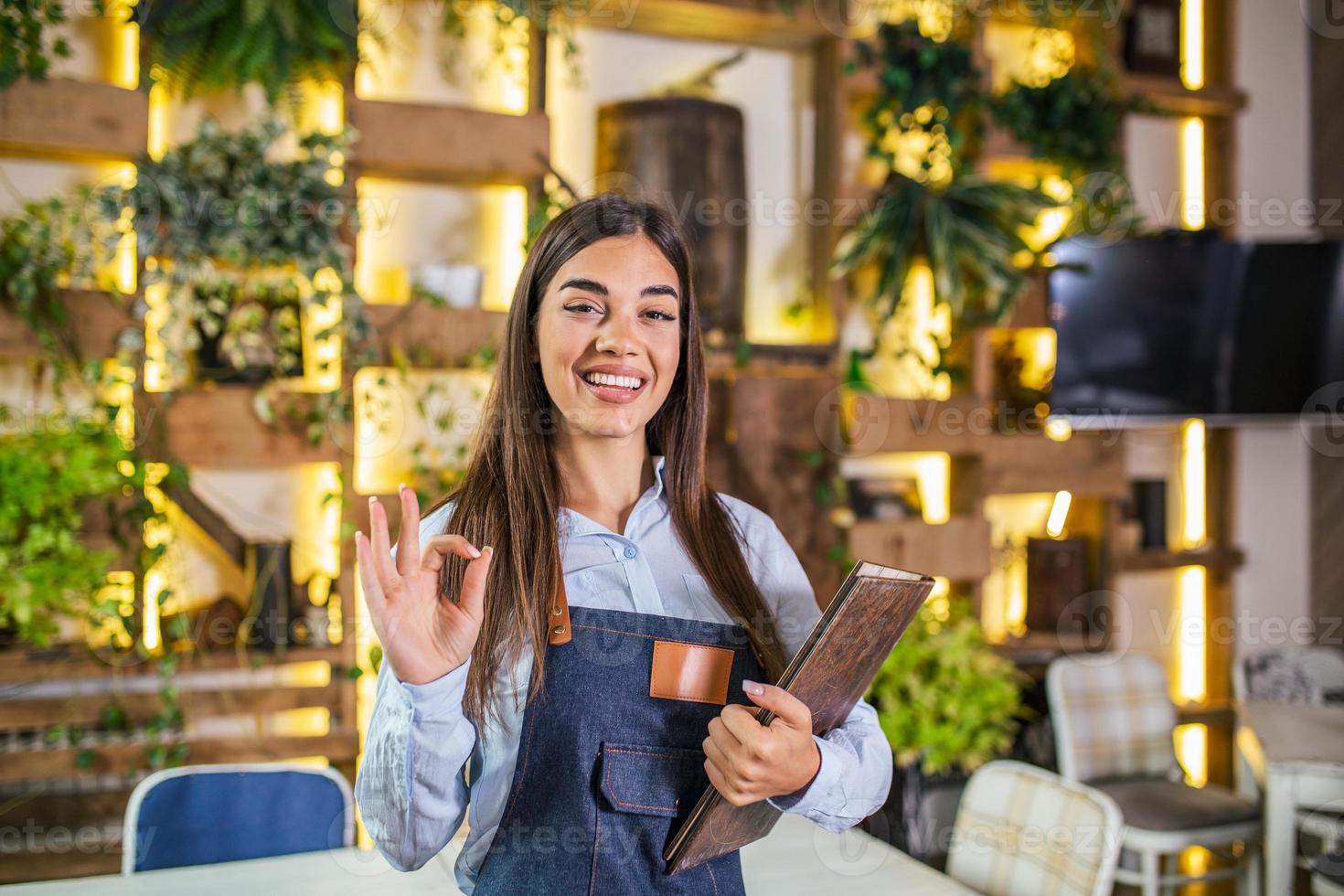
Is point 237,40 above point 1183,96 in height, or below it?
below

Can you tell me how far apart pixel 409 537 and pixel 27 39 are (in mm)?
2303

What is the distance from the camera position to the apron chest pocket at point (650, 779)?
121 cm

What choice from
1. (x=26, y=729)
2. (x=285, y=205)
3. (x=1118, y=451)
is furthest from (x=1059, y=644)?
(x=26, y=729)

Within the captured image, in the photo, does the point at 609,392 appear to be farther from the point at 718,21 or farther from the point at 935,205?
the point at 718,21

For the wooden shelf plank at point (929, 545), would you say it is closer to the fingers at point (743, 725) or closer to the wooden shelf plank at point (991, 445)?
the wooden shelf plank at point (991, 445)

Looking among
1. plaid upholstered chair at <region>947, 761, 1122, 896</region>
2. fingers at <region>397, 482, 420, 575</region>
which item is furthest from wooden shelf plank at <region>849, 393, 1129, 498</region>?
fingers at <region>397, 482, 420, 575</region>

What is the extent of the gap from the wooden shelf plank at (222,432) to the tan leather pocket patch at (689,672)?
195cm

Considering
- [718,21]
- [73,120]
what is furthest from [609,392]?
[718,21]

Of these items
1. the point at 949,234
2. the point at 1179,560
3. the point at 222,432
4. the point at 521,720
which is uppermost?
the point at 949,234

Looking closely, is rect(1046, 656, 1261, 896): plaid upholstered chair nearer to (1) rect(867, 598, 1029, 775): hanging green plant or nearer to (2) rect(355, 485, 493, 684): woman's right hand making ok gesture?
(1) rect(867, 598, 1029, 775): hanging green plant

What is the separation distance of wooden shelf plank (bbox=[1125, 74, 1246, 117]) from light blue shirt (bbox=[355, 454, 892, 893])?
3.12m

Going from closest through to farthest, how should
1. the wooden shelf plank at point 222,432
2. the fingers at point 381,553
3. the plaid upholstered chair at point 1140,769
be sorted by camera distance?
1. the fingers at point 381,553
2. the wooden shelf plank at point 222,432
3. the plaid upholstered chair at point 1140,769

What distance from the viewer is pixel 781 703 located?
1098 mm

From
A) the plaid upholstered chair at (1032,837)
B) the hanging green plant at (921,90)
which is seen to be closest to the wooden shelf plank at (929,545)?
the hanging green plant at (921,90)
